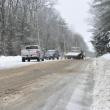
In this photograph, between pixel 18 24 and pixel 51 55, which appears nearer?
pixel 51 55

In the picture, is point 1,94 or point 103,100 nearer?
point 103,100

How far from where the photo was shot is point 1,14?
224 feet

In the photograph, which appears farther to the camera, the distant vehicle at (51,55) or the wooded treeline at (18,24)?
the wooded treeline at (18,24)

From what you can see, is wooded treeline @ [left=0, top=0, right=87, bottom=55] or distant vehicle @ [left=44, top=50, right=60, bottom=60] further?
wooded treeline @ [left=0, top=0, right=87, bottom=55]

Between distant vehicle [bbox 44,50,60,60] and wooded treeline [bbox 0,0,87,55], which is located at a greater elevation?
wooded treeline [bbox 0,0,87,55]

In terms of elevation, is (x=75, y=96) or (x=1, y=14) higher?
Result: (x=1, y=14)

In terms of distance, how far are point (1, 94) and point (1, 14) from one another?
56709mm

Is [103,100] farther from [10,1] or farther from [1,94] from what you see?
[10,1]

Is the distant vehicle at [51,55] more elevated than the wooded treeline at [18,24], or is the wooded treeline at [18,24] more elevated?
the wooded treeline at [18,24]

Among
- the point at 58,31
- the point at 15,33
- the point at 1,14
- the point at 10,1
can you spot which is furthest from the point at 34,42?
the point at 58,31

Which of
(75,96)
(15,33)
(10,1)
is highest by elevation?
(10,1)

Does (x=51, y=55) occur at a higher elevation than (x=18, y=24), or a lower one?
lower

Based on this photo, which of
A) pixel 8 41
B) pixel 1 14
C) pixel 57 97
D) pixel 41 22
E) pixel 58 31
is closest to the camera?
pixel 57 97

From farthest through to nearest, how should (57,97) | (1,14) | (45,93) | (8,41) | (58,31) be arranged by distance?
(58,31), (8,41), (1,14), (45,93), (57,97)
